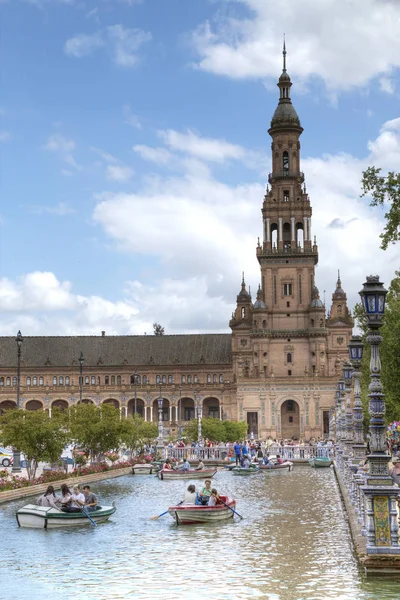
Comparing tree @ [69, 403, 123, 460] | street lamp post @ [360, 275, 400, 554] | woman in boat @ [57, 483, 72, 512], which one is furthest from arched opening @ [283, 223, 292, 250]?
street lamp post @ [360, 275, 400, 554]

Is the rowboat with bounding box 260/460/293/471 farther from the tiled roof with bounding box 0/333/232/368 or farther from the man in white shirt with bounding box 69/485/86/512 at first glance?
the tiled roof with bounding box 0/333/232/368

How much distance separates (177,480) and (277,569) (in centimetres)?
3083

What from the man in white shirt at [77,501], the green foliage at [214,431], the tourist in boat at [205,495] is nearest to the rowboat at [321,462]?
the green foliage at [214,431]

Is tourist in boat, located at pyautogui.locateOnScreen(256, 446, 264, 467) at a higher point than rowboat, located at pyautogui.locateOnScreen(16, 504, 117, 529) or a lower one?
higher

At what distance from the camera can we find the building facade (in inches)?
4707

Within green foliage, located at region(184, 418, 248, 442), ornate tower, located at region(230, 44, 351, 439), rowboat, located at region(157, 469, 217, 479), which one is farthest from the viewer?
ornate tower, located at region(230, 44, 351, 439)

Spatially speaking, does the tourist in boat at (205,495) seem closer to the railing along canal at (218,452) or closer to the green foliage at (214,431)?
the railing along canal at (218,452)

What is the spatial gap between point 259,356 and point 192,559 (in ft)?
323

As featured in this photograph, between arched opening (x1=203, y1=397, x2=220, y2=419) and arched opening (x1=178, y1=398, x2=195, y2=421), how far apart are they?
8.28 feet

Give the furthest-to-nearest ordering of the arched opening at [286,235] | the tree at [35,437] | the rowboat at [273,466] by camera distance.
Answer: the arched opening at [286,235] → the rowboat at [273,466] → the tree at [35,437]

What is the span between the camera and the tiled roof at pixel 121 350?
454ft

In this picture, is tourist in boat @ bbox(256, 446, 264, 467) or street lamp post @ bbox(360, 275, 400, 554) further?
tourist in boat @ bbox(256, 446, 264, 467)

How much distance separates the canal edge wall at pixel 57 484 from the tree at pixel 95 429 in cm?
191

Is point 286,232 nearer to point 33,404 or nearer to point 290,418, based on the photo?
point 290,418
